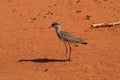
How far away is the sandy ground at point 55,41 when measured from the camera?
11422 millimetres

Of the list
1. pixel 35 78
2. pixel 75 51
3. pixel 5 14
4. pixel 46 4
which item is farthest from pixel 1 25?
pixel 35 78

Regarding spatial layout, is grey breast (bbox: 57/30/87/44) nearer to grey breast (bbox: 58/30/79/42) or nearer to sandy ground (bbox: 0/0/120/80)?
grey breast (bbox: 58/30/79/42)

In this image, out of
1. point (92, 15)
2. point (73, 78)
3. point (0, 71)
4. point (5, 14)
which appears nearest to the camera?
point (73, 78)

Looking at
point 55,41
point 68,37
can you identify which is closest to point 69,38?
point 68,37

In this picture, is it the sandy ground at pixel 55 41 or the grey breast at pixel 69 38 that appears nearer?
the sandy ground at pixel 55 41

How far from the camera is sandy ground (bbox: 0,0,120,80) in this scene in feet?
37.5

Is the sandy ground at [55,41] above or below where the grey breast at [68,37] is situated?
below

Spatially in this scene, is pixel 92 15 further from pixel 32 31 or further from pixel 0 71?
pixel 0 71

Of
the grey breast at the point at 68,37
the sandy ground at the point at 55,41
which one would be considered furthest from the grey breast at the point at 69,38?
the sandy ground at the point at 55,41

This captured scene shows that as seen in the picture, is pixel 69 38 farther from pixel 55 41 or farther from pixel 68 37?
pixel 55 41

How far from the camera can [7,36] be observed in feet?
50.7

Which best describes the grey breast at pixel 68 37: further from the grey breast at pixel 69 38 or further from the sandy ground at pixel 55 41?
the sandy ground at pixel 55 41

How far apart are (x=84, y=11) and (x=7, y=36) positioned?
362 cm

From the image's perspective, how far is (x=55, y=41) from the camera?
14570 mm
